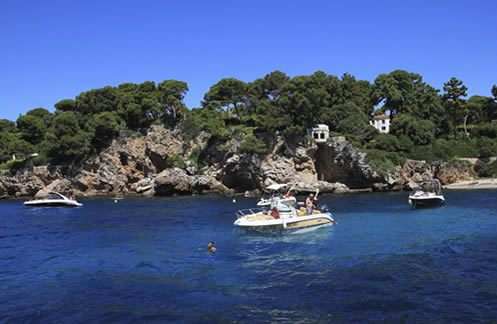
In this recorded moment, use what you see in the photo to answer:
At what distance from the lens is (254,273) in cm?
1828

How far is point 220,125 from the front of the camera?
78.8 m

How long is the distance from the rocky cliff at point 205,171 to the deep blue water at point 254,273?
34.9 metres

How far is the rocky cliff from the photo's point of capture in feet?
221

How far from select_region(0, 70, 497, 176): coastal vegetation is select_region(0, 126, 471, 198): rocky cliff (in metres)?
1.58

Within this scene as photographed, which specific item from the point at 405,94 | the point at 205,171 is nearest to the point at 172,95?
the point at 205,171


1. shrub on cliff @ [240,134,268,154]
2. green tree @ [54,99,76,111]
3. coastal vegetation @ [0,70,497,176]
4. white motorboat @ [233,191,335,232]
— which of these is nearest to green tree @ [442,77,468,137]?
coastal vegetation @ [0,70,497,176]

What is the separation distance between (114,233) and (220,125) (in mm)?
50298

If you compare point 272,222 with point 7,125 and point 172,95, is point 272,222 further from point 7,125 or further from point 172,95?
point 7,125

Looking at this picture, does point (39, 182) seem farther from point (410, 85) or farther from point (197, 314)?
point (410, 85)

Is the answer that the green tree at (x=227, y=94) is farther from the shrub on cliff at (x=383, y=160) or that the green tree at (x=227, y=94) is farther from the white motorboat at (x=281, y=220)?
the white motorboat at (x=281, y=220)

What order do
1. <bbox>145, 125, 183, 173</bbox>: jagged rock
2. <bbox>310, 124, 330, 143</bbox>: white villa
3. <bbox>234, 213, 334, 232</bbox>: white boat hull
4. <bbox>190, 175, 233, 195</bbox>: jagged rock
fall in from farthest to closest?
<bbox>145, 125, 183, 173</bbox>: jagged rock → <bbox>310, 124, 330, 143</bbox>: white villa → <bbox>190, 175, 233, 195</bbox>: jagged rock → <bbox>234, 213, 334, 232</bbox>: white boat hull

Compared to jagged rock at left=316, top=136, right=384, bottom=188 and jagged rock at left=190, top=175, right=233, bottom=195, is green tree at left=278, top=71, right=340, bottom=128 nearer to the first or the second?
jagged rock at left=316, top=136, right=384, bottom=188

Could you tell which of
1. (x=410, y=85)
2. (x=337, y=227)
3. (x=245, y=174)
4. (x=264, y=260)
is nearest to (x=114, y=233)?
(x=264, y=260)

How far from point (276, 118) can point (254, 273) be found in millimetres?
53273
